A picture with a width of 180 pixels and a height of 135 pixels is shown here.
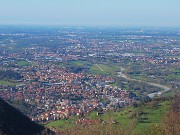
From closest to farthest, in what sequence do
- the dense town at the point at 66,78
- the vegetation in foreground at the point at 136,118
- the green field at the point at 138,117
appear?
1. the vegetation in foreground at the point at 136,118
2. the green field at the point at 138,117
3. the dense town at the point at 66,78

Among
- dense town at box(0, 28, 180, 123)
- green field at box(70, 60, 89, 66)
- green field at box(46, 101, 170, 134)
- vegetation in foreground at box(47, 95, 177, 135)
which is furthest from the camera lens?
green field at box(70, 60, 89, 66)

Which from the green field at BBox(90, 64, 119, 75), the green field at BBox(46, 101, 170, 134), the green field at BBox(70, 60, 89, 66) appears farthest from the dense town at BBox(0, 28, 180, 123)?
the green field at BBox(46, 101, 170, 134)

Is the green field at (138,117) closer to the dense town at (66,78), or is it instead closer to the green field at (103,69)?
the dense town at (66,78)

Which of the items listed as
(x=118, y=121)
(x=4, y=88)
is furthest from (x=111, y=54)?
(x=118, y=121)

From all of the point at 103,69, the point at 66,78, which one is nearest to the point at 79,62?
the point at 103,69

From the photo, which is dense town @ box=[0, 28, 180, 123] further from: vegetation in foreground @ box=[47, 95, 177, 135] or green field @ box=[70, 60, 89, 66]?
vegetation in foreground @ box=[47, 95, 177, 135]

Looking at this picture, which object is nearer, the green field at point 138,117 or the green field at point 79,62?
the green field at point 138,117

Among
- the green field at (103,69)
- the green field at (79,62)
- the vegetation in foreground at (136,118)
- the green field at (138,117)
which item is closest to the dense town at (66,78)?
the green field at (79,62)

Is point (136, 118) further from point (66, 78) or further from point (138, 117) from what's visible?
point (66, 78)

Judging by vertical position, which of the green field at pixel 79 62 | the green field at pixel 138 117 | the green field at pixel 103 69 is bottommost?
the green field at pixel 79 62

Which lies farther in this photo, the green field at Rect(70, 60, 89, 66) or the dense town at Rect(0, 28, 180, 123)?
the green field at Rect(70, 60, 89, 66)
